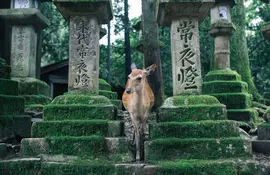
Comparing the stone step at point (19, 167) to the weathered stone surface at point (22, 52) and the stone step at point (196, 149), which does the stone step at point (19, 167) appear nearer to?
the stone step at point (196, 149)

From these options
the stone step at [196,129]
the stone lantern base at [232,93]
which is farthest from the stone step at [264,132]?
the stone lantern base at [232,93]

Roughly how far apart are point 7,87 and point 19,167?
7.39ft

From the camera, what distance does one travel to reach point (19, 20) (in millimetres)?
8328

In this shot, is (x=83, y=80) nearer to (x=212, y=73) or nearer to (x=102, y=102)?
(x=102, y=102)

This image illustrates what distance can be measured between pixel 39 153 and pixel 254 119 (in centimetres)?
583

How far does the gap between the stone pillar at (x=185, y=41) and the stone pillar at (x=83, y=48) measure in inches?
44.8

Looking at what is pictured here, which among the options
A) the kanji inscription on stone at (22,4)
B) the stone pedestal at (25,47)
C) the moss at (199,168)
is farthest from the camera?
the kanji inscription on stone at (22,4)

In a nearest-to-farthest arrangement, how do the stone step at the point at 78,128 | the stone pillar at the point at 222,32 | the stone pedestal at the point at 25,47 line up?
the stone step at the point at 78,128 < the stone pedestal at the point at 25,47 < the stone pillar at the point at 222,32

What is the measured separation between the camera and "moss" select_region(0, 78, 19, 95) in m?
5.39

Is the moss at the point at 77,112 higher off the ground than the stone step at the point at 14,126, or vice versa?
the moss at the point at 77,112

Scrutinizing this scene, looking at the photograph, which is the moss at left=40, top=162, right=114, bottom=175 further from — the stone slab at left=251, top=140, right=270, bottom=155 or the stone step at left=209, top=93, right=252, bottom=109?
the stone step at left=209, top=93, right=252, bottom=109

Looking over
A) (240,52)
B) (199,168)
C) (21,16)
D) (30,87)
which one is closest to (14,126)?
(30,87)

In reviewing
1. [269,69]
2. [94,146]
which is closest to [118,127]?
[94,146]

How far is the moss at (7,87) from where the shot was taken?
5.39 meters
